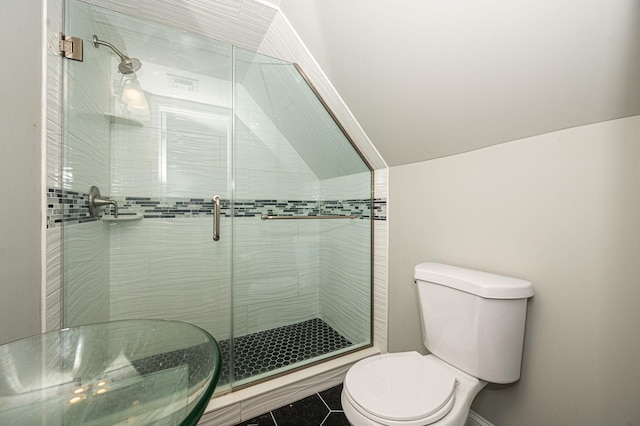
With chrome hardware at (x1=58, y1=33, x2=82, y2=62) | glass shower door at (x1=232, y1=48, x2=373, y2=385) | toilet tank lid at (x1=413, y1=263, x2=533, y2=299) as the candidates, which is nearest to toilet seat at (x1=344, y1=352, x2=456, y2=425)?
toilet tank lid at (x1=413, y1=263, x2=533, y2=299)

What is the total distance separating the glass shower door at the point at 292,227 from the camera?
1.50m

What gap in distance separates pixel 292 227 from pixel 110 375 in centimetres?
126

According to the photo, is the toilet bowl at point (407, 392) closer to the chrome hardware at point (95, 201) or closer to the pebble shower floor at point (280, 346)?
the pebble shower floor at point (280, 346)

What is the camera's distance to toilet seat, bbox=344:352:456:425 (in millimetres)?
766

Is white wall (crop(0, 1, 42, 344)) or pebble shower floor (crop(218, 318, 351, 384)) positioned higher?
white wall (crop(0, 1, 42, 344))

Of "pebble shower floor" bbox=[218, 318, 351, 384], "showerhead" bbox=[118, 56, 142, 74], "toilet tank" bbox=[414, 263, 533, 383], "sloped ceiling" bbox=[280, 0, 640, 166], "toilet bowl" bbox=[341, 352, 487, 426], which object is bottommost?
"pebble shower floor" bbox=[218, 318, 351, 384]

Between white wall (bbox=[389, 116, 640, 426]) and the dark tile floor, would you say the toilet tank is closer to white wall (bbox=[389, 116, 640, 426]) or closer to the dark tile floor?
white wall (bbox=[389, 116, 640, 426])

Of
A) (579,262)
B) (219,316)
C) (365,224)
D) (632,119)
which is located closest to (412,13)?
(632,119)

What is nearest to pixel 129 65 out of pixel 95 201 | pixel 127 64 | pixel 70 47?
pixel 127 64

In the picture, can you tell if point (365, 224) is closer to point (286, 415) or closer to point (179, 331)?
point (286, 415)

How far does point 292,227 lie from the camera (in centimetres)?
175

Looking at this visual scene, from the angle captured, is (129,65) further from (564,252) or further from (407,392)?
(564,252)

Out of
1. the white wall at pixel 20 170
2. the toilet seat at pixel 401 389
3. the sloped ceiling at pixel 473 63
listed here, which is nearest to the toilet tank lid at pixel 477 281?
the toilet seat at pixel 401 389

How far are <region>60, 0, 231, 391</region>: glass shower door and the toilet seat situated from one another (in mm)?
785
